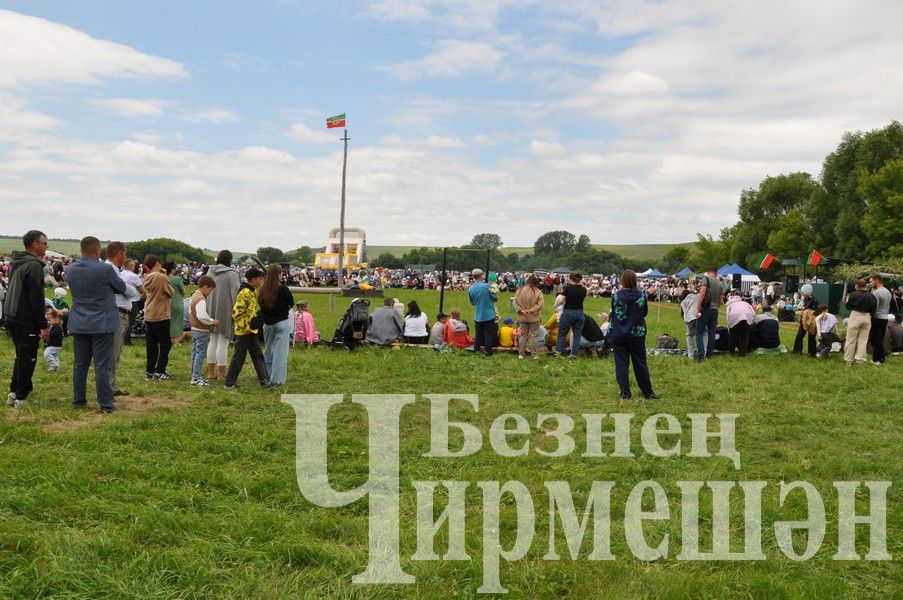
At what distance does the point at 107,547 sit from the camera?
4.11m

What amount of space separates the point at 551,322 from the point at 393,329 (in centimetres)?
309

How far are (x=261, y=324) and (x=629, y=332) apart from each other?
184 inches

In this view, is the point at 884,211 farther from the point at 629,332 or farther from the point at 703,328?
the point at 629,332

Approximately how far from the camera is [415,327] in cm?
1463

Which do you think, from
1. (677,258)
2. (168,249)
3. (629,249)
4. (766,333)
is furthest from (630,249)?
(766,333)


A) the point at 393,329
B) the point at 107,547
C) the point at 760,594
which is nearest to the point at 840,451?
the point at 760,594

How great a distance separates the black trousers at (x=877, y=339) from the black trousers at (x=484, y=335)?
688 cm

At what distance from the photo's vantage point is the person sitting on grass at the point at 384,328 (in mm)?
14141

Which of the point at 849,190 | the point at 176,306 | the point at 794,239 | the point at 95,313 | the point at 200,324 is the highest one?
the point at 849,190

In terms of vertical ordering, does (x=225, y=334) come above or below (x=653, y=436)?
above

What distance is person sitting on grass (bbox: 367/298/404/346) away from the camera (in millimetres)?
14141

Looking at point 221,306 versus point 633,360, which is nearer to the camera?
point 633,360

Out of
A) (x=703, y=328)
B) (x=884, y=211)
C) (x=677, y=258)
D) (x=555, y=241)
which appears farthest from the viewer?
(x=555, y=241)

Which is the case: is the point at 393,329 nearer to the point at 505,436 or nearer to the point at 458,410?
the point at 458,410
